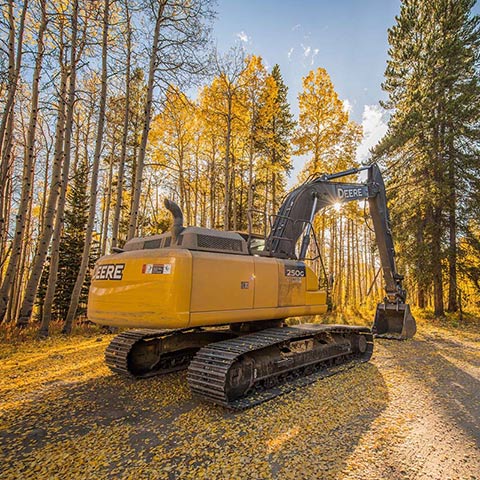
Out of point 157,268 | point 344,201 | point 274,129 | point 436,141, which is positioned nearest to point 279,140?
point 274,129

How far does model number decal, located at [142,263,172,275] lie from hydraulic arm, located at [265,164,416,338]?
193 centimetres

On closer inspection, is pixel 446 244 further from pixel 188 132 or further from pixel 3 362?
pixel 3 362

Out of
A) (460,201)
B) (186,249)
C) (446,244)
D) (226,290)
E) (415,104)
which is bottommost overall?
(226,290)

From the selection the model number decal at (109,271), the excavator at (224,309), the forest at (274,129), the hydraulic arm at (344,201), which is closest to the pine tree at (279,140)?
the forest at (274,129)

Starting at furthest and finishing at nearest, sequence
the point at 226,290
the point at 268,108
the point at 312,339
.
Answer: the point at 268,108 < the point at 312,339 < the point at 226,290

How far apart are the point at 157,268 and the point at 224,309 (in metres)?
1.04

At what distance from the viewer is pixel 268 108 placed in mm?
15359

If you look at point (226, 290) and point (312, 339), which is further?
point (312, 339)

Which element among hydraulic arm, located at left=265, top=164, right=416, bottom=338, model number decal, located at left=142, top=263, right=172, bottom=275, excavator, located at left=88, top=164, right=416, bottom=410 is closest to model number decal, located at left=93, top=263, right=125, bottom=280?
excavator, located at left=88, top=164, right=416, bottom=410

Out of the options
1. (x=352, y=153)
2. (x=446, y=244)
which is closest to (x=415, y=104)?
(x=352, y=153)

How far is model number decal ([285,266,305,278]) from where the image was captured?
538 cm

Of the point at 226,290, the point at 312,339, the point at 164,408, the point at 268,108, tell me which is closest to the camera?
the point at 164,408

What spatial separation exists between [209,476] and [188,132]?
1729 cm

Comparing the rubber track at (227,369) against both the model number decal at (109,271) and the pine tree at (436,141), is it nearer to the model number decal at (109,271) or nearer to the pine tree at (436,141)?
the model number decal at (109,271)
